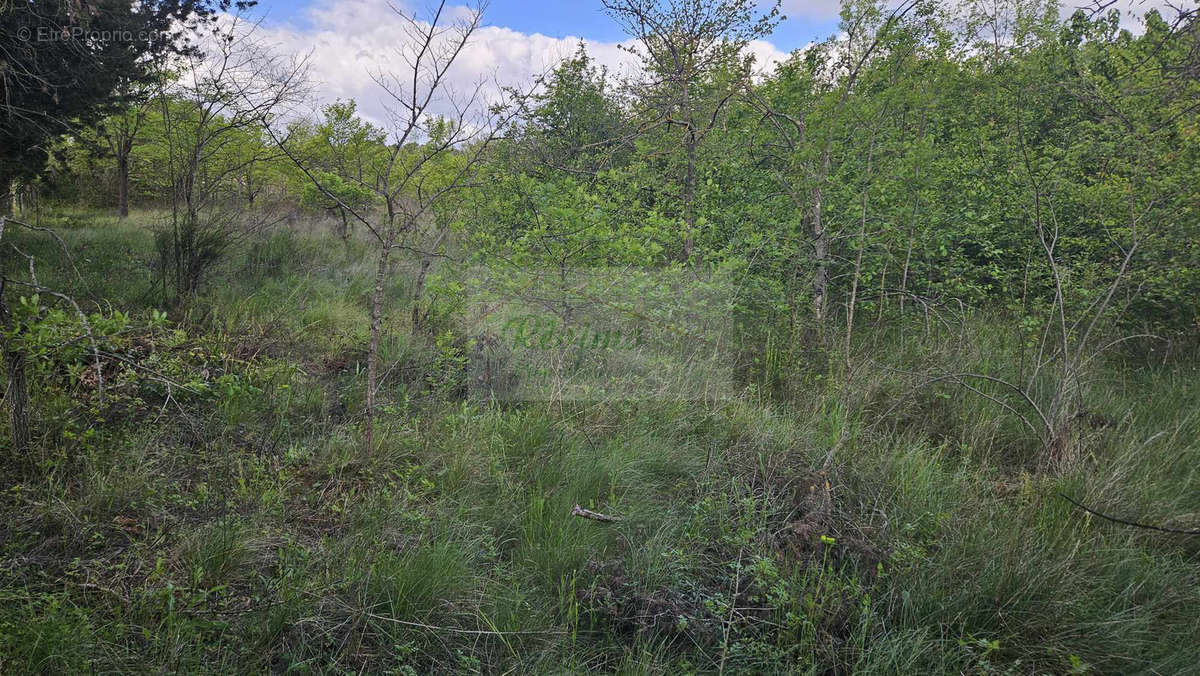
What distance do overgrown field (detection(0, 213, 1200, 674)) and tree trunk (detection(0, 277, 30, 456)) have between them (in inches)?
4.8

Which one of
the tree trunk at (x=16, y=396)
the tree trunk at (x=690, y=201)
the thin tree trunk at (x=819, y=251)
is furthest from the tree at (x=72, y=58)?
the thin tree trunk at (x=819, y=251)

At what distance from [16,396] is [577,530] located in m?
2.70

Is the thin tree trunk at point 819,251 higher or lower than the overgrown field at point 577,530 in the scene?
higher

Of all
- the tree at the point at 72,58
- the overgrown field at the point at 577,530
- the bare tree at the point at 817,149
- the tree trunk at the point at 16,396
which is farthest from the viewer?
the tree at the point at 72,58

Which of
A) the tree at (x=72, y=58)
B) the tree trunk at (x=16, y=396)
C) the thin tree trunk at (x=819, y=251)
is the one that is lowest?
the tree trunk at (x=16, y=396)

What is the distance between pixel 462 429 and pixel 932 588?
2.53 metres

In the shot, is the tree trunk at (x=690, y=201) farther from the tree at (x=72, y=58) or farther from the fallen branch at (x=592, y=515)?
the tree at (x=72, y=58)

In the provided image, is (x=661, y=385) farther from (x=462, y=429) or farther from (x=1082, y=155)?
(x=1082, y=155)

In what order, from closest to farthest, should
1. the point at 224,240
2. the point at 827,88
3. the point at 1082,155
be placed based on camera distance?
the point at 827,88 < the point at 1082,155 < the point at 224,240

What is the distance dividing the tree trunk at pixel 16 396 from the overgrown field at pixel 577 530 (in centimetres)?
→ 12

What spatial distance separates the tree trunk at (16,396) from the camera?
8.62 feet

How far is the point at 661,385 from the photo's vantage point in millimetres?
4230

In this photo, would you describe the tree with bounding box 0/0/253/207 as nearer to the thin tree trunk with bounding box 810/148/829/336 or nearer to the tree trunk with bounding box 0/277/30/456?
the tree trunk with bounding box 0/277/30/456

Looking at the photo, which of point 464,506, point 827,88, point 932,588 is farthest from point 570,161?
point 932,588
